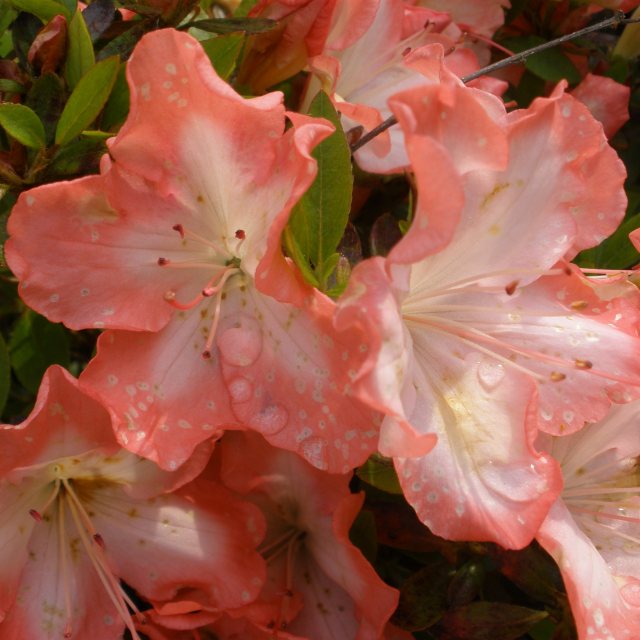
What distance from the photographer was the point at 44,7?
102cm

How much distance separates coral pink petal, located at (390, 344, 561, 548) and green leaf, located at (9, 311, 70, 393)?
0.55 m

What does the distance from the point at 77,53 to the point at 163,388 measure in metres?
0.38

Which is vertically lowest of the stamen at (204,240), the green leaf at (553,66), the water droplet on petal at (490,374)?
the water droplet on petal at (490,374)

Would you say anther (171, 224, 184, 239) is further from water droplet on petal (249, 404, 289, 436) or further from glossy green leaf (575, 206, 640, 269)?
glossy green leaf (575, 206, 640, 269)

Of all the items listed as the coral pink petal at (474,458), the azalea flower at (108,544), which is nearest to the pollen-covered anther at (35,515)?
the azalea flower at (108,544)

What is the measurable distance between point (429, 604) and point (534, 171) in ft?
1.66

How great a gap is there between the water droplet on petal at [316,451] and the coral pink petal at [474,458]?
0.28 feet

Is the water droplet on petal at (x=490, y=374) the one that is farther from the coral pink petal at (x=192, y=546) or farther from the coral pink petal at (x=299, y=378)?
the coral pink petal at (x=192, y=546)

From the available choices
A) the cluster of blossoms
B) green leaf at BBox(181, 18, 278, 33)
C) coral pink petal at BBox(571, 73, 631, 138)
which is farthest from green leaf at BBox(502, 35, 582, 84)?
green leaf at BBox(181, 18, 278, 33)

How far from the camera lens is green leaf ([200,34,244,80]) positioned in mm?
1029

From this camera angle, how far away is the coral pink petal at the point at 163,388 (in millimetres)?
916

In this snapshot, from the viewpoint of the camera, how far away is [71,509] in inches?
43.3

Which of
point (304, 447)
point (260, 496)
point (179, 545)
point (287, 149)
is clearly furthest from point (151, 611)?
point (287, 149)

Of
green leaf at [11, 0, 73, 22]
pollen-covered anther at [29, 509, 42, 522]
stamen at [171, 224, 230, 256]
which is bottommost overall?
pollen-covered anther at [29, 509, 42, 522]
